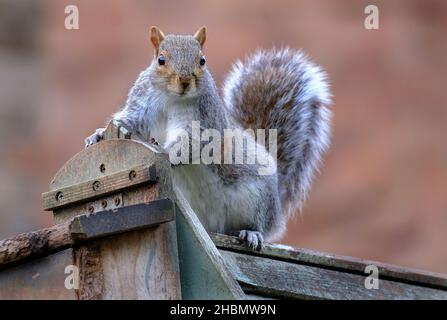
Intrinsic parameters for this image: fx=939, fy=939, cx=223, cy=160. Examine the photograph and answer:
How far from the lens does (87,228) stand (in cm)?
182

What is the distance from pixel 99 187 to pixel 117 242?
0.15 metres

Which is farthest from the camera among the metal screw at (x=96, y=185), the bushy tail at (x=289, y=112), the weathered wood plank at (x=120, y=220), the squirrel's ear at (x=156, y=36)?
the bushy tail at (x=289, y=112)

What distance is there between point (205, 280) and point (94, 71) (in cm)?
464

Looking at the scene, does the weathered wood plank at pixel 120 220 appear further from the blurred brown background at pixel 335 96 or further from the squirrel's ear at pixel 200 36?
the blurred brown background at pixel 335 96

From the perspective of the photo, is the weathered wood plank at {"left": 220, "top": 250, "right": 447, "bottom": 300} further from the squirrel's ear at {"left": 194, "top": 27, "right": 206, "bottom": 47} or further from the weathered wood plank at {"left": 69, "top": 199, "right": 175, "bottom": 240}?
the squirrel's ear at {"left": 194, "top": 27, "right": 206, "bottom": 47}

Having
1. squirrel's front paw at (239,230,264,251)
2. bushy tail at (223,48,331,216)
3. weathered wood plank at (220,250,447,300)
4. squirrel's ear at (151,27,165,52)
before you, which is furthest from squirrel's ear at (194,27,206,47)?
weathered wood plank at (220,250,447,300)

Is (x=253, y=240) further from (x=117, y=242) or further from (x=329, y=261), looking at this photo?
(x=117, y=242)

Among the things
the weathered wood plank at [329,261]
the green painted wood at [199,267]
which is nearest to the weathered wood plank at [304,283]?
the weathered wood plank at [329,261]

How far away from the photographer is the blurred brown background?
603cm

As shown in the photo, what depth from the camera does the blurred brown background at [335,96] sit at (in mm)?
6031

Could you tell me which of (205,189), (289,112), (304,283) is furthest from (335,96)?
(304,283)

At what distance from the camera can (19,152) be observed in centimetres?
650

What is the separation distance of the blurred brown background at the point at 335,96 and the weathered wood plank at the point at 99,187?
13.1 feet
